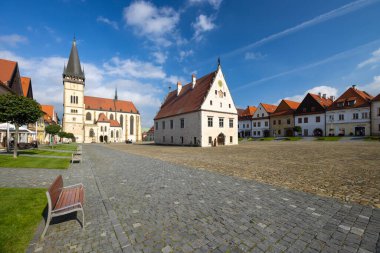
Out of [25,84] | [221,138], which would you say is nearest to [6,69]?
[25,84]

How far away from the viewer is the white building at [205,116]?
108 ft

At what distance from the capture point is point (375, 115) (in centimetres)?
3784

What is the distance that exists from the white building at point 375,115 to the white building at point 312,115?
8888 millimetres

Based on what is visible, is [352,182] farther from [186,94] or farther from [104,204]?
[186,94]

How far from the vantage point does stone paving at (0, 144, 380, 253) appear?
10.2 feet

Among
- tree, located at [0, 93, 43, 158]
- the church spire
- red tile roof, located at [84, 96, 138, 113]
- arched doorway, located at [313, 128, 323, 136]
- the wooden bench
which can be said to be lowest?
the wooden bench

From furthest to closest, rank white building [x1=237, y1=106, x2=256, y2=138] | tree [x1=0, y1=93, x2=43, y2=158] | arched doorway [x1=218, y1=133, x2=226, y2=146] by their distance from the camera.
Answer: white building [x1=237, y1=106, x2=256, y2=138] < arched doorway [x1=218, y1=133, x2=226, y2=146] < tree [x1=0, y1=93, x2=43, y2=158]

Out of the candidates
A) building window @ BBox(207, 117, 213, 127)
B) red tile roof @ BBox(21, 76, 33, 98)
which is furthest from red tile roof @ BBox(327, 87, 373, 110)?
red tile roof @ BBox(21, 76, 33, 98)

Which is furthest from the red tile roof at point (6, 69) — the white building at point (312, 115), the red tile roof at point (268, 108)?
the white building at point (312, 115)

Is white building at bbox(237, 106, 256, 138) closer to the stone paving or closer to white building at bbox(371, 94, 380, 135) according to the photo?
white building at bbox(371, 94, 380, 135)

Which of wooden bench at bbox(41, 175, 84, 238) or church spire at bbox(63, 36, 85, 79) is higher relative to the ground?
church spire at bbox(63, 36, 85, 79)

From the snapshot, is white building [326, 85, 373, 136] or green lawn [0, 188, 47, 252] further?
white building [326, 85, 373, 136]

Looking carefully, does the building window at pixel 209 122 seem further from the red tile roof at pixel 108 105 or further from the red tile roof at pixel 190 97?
the red tile roof at pixel 108 105

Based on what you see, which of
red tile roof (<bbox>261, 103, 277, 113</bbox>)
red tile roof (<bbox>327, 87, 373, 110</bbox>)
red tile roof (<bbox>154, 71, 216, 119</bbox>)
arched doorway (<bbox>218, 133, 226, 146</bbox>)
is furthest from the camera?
red tile roof (<bbox>261, 103, 277, 113</bbox>)
